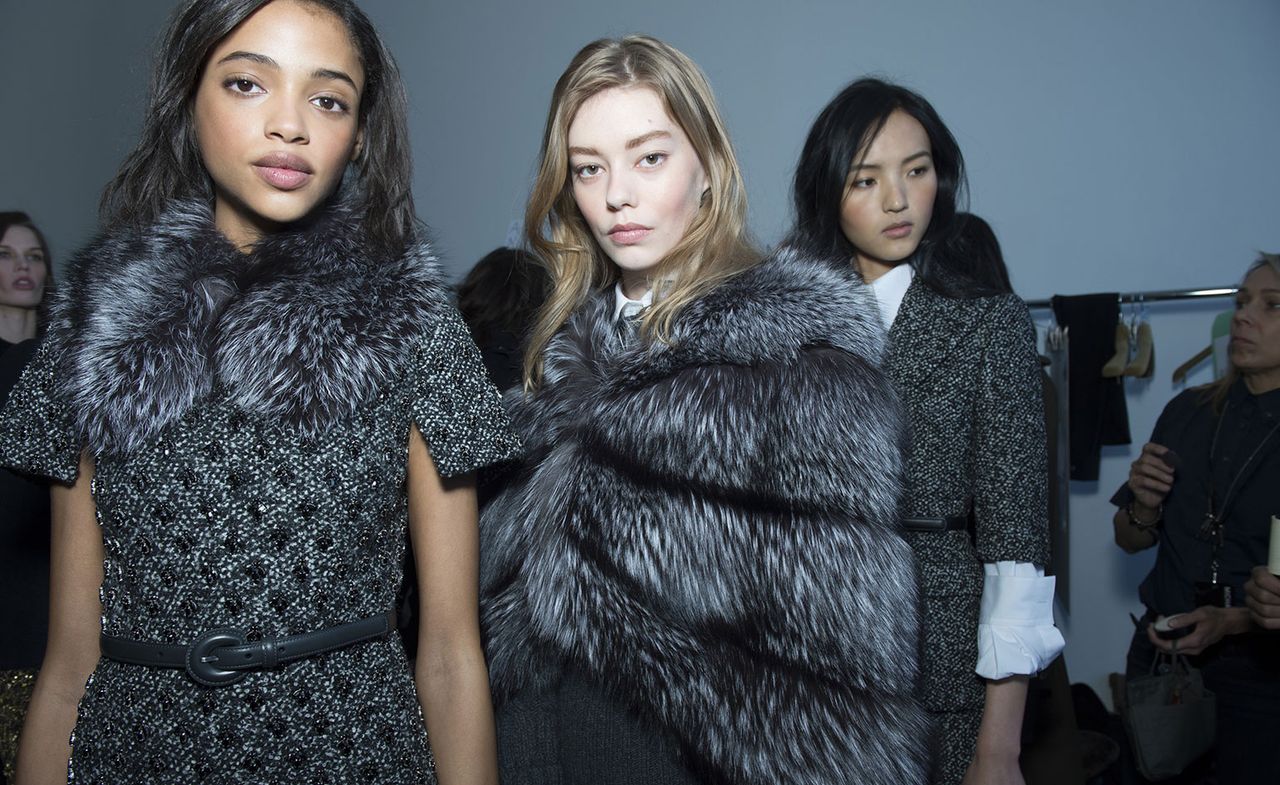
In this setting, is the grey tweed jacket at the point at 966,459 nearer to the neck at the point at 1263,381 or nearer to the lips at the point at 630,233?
the lips at the point at 630,233

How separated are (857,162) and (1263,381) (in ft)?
4.74

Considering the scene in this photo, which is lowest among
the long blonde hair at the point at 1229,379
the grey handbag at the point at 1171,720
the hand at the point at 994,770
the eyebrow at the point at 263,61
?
the grey handbag at the point at 1171,720

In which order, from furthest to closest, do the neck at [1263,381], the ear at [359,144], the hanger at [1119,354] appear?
the hanger at [1119,354] < the neck at [1263,381] < the ear at [359,144]

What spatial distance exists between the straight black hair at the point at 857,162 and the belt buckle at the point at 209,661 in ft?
3.66

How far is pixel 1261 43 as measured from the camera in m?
3.18

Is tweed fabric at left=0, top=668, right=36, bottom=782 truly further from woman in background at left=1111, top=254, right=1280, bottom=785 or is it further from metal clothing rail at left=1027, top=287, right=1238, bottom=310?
metal clothing rail at left=1027, top=287, right=1238, bottom=310

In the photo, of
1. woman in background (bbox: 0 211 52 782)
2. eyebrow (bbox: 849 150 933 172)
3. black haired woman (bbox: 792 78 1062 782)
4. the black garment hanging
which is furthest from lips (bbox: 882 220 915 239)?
the black garment hanging

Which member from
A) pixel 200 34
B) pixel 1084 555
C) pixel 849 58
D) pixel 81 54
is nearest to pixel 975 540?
pixel 200 34

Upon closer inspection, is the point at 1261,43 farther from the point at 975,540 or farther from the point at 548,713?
the point at 548,713

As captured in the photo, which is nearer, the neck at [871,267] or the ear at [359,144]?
the ear at [359,144]

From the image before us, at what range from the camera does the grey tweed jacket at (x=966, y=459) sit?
1.61m

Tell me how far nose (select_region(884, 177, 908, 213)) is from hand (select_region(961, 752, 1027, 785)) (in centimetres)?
90

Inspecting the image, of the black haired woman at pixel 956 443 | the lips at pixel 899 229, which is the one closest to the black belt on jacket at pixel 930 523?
the black haired woman at pixel 956 443

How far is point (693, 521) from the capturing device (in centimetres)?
125
